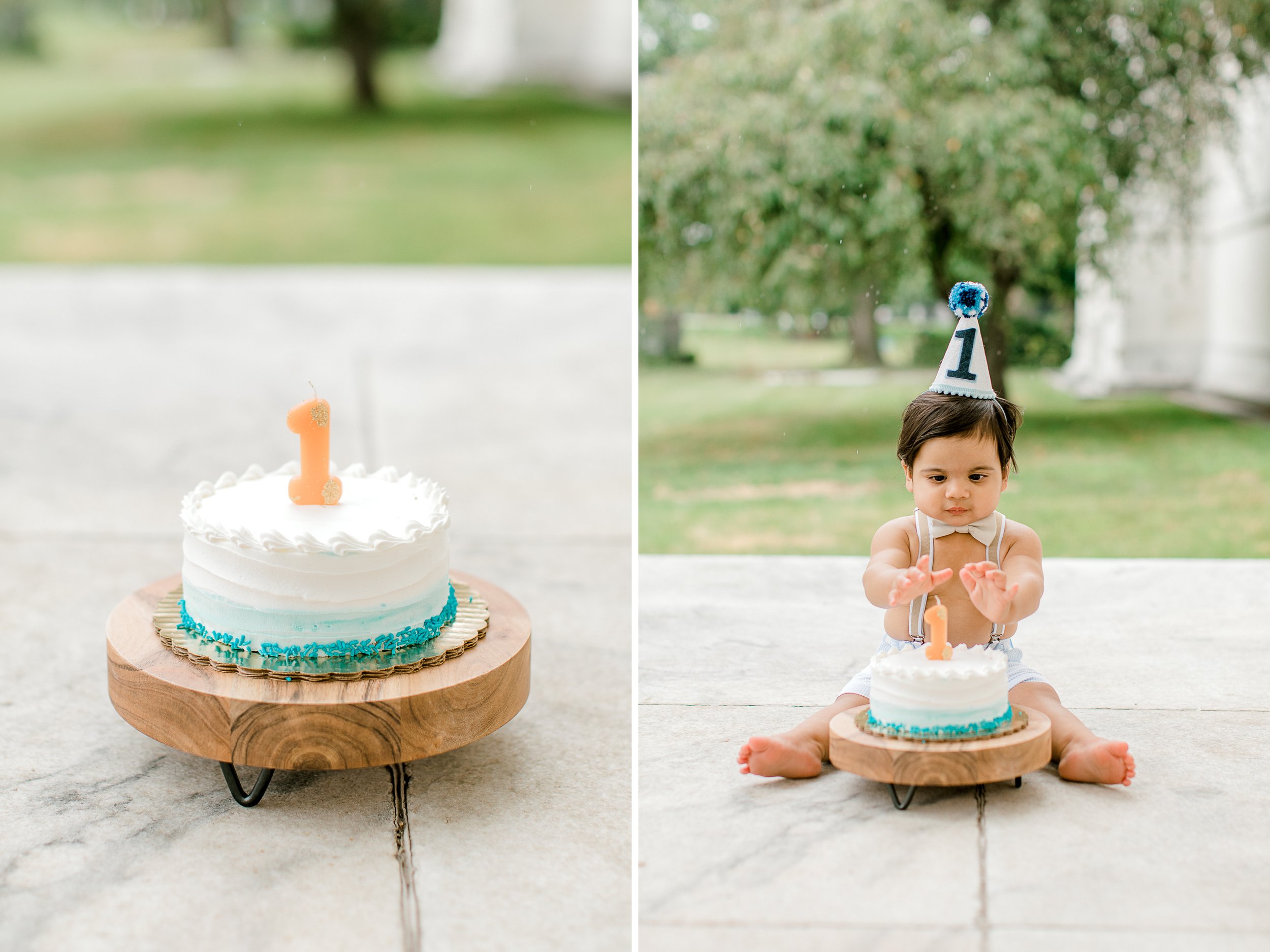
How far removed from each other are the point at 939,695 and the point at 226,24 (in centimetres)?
1648

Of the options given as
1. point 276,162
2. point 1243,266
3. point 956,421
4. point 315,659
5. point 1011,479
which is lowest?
point 1011,479

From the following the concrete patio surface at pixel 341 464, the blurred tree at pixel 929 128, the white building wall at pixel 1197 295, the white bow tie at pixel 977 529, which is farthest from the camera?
the white building wall at pixel 1197 295

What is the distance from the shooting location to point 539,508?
3773 mm

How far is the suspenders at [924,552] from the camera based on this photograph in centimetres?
206

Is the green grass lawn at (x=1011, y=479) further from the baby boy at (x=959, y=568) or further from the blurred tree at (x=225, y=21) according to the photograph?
the blurred tree at (x=225, y=21)

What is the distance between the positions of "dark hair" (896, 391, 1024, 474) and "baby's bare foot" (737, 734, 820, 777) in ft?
1.67

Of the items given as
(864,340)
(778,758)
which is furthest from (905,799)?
(864,340)

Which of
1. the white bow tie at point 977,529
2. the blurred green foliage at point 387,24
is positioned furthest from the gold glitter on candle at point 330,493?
the blurred green foliage at point 387,24

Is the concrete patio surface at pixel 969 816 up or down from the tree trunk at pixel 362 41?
down

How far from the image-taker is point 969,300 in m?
1.99

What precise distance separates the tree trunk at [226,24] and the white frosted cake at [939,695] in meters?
16.2

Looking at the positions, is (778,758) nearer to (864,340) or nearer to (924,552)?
(924,552)

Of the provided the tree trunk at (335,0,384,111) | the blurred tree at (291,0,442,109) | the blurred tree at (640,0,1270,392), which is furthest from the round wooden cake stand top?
the blurred tree at (291,0,442,109)

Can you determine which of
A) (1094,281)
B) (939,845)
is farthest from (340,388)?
(1094,281)
